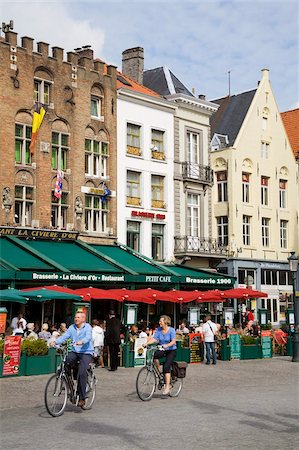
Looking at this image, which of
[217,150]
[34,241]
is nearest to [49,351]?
[34,241]

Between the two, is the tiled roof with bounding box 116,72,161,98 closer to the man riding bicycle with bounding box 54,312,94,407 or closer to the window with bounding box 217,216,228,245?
the window with bounding box 217,216,228,245

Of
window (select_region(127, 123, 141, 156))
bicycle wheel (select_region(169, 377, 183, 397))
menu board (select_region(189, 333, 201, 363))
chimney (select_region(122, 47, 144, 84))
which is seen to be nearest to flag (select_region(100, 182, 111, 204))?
window (select_region(127, 123, 141, 156))

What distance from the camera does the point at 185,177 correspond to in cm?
3638

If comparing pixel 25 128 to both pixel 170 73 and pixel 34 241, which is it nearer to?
pixel 34 241

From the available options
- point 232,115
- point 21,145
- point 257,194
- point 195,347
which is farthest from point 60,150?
point 232,115

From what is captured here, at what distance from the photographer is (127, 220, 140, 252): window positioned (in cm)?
3374

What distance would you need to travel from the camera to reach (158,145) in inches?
1400

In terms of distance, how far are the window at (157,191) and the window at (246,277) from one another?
7.59 metres

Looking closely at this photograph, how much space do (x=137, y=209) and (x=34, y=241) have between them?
6.54 m

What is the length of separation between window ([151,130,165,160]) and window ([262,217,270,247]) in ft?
31.7

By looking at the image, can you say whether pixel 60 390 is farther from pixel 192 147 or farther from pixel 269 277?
pixel 269 277

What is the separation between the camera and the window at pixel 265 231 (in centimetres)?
4219

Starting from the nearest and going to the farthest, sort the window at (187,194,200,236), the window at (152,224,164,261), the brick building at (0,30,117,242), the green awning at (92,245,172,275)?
the brick building at (0,30,117,242), the green awning at (92,245,172,275), the window at (152,224,164,261), the window at (187,194,200,236)

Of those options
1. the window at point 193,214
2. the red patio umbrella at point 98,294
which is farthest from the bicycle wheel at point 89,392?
the window at point 193,214
